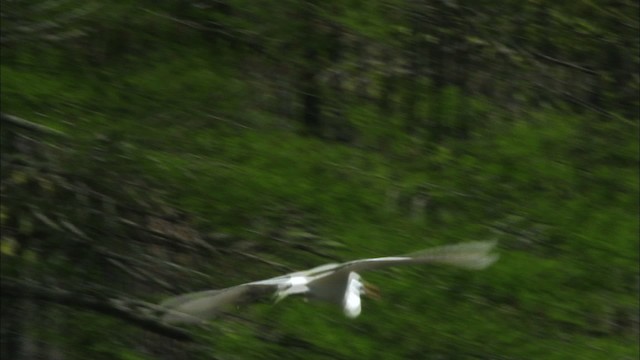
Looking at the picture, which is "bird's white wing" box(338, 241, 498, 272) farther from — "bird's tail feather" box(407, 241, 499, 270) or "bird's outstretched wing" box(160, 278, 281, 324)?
"bird's outstretched wing" box(160, 278, 281, 324)

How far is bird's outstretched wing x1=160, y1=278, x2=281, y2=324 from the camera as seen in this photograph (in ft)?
11.0

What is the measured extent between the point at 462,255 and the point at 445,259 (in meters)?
0.10

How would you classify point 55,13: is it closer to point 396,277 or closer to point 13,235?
point 13,235

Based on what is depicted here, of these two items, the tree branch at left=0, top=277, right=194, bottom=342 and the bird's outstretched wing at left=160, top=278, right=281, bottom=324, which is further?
the tree branch at left=0, top=277, right=194, bottom=342

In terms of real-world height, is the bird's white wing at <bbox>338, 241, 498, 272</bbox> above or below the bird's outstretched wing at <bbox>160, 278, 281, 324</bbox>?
above

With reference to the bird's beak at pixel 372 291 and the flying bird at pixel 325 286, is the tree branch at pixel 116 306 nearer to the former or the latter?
the flying bird at pixel 325 286

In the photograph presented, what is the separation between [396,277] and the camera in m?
3.77

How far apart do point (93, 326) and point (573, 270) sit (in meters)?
1.27

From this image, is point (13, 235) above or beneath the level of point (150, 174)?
beneath

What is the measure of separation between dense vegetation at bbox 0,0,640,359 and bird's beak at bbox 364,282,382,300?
4 cm

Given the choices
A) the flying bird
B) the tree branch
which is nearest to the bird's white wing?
the flying bird

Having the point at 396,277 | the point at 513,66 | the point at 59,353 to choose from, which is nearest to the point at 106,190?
the point at 59,353

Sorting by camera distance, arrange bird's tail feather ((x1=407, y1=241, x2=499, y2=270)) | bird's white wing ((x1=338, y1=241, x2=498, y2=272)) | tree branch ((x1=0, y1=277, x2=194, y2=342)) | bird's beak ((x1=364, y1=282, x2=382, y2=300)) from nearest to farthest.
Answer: bird's white wing ((x1=338, y1=241, x2=498, y2=272)) < bird's tail feather ((x1=407, y1=241, x2=499, y2=270)) < bird's beak ((x1=364, y1=282, x2=382, y2=300)) < tree branch ((x1=0, y1=277, x2=194, y2=342))

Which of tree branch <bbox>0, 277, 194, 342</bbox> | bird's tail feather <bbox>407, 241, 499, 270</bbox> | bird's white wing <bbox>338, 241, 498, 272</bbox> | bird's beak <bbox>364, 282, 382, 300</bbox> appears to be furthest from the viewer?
tree branch <bbox>0, 277, 194, 342</bbox>
